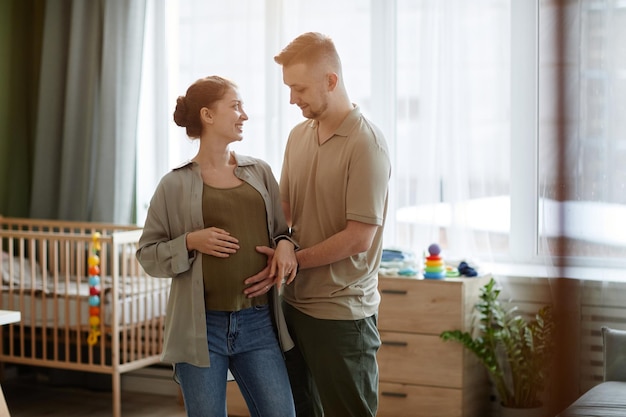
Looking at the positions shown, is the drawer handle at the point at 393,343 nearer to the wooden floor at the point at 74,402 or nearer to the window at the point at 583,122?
the wooden floor at the point at 74,402

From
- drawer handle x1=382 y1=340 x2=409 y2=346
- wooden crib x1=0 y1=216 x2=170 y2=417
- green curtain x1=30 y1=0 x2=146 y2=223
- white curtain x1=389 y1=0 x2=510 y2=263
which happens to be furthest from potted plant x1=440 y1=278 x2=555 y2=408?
green curtain x1=30 y1=0 x2=146 y2=223

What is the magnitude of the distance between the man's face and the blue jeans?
467mm

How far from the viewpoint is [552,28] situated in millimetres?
772

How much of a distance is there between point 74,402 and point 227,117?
2460 mm

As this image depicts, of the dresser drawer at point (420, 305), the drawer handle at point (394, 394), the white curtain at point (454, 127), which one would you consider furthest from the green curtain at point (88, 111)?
the drawer handle at point (394, 394)

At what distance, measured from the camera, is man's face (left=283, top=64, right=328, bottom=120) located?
75.9 inches

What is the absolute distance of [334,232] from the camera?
6.54 ft

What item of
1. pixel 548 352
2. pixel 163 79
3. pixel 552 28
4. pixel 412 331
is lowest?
pixel 412 331

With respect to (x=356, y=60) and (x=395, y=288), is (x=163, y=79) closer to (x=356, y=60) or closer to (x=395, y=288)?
(x=356, y=60)

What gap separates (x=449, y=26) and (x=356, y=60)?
1.46 ft

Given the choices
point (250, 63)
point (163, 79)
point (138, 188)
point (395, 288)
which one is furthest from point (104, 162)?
point (395, 288)

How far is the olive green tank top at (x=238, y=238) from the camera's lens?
6.23ft

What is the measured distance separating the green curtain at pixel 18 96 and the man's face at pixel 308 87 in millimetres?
2809

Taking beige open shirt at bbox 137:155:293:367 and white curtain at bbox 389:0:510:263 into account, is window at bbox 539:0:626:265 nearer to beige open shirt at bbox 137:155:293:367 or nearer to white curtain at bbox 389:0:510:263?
beige open shirt at bbox 137:155:293:367
